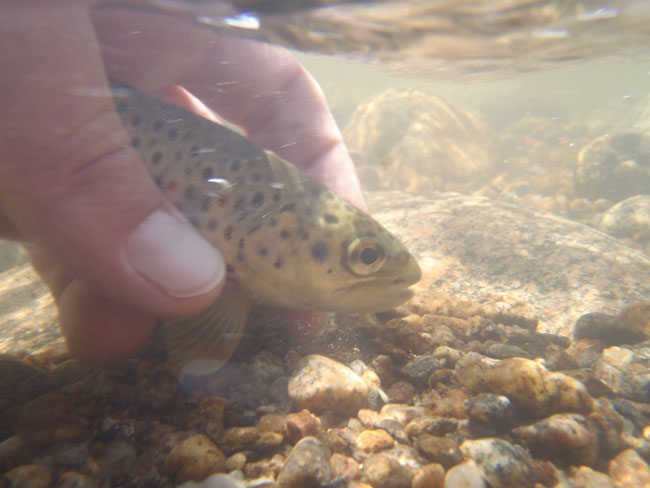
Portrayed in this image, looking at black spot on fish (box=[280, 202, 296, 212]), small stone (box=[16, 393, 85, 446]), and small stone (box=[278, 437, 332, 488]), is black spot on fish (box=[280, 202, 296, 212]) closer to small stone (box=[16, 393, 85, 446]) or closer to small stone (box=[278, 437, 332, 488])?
small stone (box=[278, 437, 332, 488])

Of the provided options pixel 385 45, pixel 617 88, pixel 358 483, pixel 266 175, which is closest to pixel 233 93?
pixel 266 175

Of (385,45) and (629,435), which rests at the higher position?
(385,45)

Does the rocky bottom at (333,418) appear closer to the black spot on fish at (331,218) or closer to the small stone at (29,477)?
the small stone at (29,477)

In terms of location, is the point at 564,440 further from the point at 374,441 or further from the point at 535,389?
the point at 374,441

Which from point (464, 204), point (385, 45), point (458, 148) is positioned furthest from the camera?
point (458, 148)

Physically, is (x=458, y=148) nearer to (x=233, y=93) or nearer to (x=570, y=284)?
(x=570, y=284)

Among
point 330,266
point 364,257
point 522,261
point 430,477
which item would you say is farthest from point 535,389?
point 522,261

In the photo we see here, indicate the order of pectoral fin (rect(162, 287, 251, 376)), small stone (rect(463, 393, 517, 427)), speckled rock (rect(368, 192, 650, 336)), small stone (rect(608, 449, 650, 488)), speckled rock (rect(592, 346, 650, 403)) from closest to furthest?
1. small stone (rect(608, 449, 650, 488))
2. small stone (rect(463, 393, 517, 427))
3. pectoral fin (rect(162, 287, 251, 376))
4. speckled rock (rect(592, 346, 650, 403))
5. speckled rock (rect(368, 192, 650, 336))

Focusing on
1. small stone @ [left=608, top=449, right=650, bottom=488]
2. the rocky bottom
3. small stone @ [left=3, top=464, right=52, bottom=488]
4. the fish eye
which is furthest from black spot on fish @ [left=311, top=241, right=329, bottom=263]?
small stone @ [left=608, top=449, right=650, bottom=488]
